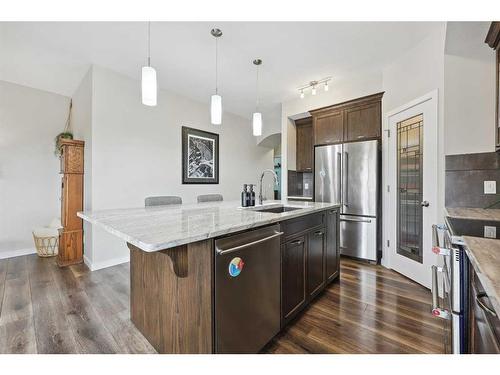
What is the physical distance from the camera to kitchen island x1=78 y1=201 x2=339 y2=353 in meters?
1.13

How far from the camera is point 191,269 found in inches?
46.4

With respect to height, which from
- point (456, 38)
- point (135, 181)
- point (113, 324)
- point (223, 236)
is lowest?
point (113, 324)

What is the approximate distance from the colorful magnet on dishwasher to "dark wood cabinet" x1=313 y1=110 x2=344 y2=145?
309 cm

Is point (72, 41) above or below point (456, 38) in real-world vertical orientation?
above

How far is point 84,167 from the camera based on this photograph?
3.26 meters

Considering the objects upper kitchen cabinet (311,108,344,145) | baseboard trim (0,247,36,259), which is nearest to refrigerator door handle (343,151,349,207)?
upper kitchen cabinet (311,108,344,145)

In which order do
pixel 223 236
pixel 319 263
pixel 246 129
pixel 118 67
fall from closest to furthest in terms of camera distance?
1. pixel 223 236
2. pixel 319 263
3. pixel 118 67
4. pixel 246 129

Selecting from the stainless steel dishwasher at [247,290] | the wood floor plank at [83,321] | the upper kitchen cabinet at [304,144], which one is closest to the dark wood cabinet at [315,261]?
the stainless steel dishwasher at [247,290]

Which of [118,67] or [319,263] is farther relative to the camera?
[118,67]

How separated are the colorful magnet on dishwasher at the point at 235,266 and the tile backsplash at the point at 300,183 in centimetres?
341

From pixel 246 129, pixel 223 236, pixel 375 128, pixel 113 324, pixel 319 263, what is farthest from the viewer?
pixel 246 129
